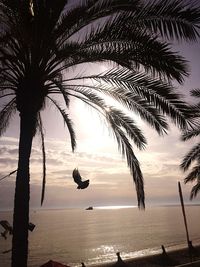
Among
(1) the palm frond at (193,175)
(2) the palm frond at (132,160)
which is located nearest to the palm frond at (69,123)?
(2) the palm frond at (132,160)

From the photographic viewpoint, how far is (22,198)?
296 inches

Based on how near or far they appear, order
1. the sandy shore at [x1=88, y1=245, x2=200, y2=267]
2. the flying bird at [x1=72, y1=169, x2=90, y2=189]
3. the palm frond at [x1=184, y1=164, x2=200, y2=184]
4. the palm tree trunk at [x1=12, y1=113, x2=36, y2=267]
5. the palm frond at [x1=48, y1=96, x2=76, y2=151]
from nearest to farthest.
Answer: the palm tree trunk at [x1=12, y1=113, x2=36, y2=267], the flying bird at [x1=72, y1=169, x2=90, y2=189], the palm frond at [x1=48, y1=96, x2=76, y2=151], the palm frond at [x1=184, y1=164, x2=200, y2=184], the sandy shore at [x1=88, y1=245, x2=200, y2=267]

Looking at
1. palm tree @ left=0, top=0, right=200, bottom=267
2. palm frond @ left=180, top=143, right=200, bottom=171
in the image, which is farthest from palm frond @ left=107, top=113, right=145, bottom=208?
palm frond @ left=180, top=143, right=200, bottom=171

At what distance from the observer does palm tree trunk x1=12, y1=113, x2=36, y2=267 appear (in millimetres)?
7215

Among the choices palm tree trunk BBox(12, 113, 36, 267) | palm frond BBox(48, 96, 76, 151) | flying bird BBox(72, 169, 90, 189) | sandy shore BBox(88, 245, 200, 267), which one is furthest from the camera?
sandy shore BBox(88, 245, 200, 267)

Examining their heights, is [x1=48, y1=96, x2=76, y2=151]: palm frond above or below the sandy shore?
above

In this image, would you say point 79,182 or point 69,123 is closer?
point 79,182

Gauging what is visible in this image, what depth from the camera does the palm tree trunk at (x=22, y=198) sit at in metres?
7.21

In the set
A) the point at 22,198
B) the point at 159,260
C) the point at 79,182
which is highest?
the point at 79,182

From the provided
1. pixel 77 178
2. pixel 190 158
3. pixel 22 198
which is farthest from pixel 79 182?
pixel 190 158

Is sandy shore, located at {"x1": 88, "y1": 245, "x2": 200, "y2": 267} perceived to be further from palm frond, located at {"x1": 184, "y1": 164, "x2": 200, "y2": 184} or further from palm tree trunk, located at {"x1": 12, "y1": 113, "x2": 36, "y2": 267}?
palm tree trunk, located at {"x1": 12, "y1": 113, "x2": 36, "y2": 267}

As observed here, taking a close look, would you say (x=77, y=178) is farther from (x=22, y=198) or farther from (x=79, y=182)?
(x=22, y=198)

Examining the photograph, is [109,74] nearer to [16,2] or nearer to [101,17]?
[101,17]

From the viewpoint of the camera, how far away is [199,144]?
18.7 m
